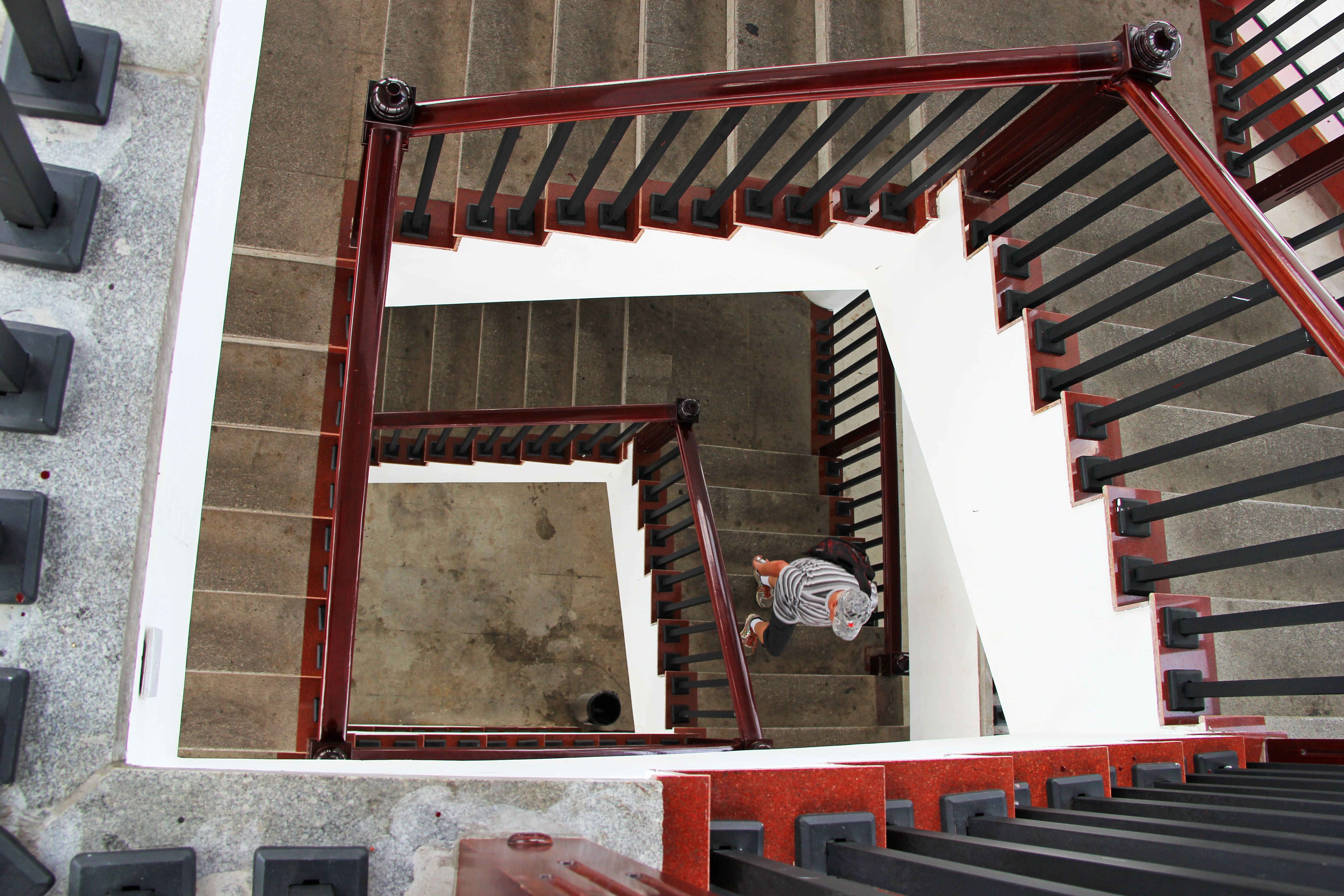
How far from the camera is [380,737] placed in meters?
3.70

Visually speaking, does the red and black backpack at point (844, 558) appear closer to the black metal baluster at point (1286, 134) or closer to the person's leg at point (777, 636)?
the person's leg at point (777, 636)

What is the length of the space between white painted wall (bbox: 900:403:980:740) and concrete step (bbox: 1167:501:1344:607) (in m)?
1.52

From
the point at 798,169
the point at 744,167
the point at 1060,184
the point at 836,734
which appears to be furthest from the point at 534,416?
the point at 836,734

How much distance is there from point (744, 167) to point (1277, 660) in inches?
80.2

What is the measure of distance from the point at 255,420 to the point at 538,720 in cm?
314

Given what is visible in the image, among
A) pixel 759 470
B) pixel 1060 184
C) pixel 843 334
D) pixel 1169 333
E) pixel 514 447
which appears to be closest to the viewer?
pixel 1169 333

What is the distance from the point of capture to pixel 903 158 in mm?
2334

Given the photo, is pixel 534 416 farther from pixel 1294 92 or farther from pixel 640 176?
pixel 1294 92

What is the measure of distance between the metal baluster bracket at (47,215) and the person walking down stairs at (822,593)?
2.98 m

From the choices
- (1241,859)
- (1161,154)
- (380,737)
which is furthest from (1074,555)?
(380,737)

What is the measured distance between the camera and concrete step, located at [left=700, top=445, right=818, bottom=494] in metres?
4.84

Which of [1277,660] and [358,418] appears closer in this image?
[358,418]

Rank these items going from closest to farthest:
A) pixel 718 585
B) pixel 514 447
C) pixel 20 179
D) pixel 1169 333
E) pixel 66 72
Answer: pixel 20 179, pixel 66 72, pixel 1169 333, pixel 718 585, pixel 514 447

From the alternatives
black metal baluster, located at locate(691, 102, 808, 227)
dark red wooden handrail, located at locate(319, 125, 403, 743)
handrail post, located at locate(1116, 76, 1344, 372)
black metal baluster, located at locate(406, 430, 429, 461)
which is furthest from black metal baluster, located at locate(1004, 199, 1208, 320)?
black metal baluster, located at locate(406, 430, 429, 461)
